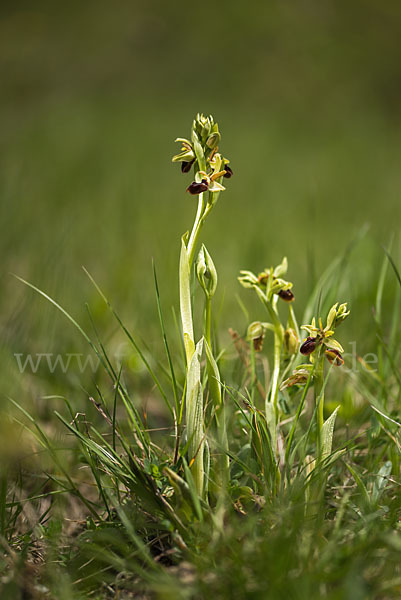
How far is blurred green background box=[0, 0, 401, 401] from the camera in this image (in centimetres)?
238

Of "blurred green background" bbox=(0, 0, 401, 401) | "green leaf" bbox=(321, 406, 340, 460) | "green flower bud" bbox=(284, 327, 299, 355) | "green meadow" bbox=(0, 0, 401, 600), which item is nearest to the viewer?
"green meadow" bbox=(0, 0, 401, 600)

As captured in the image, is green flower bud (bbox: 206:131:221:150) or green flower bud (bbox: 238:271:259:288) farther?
green flower bud (bbox: 238:271:259:288)

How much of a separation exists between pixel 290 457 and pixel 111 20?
11.8 metres

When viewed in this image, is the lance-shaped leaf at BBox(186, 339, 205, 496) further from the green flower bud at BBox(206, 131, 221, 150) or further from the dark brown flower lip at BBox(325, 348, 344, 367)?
the green flower bud at BBox(206, 131, 221, 150)

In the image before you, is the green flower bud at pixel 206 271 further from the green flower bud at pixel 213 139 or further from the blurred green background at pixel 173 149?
the blurred green background at pixel 173 149

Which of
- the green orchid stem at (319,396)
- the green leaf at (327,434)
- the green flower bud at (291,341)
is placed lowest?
the green leaf at (327,434)

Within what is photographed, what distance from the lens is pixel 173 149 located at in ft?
20.3

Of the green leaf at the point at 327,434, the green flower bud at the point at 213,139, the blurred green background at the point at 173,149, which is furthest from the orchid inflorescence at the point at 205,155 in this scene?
the blurred green background at the point at 173,149

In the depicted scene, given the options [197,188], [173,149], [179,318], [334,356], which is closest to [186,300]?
[197,188]

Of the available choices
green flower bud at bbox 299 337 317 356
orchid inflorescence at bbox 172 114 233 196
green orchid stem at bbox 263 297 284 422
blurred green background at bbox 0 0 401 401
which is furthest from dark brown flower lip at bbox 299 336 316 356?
blurred green background at bbox 0 0 401 401

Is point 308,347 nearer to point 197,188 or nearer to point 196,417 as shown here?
point 196,417

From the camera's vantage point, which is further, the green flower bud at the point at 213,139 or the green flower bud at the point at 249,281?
the green flower bud at the point at 249,281

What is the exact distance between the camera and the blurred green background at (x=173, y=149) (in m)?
2.38

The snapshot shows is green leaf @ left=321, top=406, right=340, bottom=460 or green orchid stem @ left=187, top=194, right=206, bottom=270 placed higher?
green orchid stem @ left=187, top=194, right=206, bottom=270
